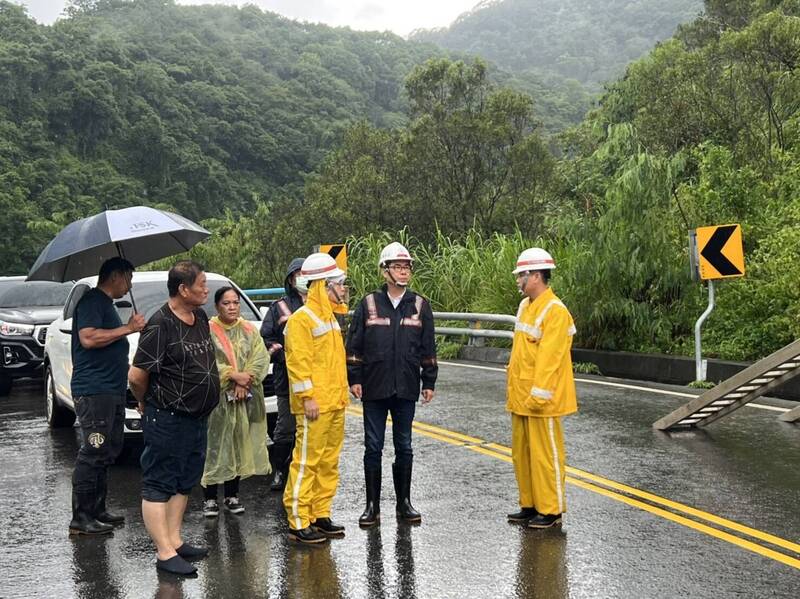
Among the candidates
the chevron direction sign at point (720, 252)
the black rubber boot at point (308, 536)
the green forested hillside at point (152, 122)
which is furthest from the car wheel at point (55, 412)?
the green forested hillside at point (152, 122)

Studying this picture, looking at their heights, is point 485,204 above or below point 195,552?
above

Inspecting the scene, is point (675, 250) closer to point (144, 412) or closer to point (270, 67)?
point (144, 412)

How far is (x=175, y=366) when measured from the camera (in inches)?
237

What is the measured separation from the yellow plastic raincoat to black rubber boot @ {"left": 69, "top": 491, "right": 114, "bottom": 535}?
2.57 feet

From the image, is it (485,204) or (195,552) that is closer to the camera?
(195,552)

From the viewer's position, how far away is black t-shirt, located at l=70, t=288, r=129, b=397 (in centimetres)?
689

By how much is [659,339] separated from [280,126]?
205 feet

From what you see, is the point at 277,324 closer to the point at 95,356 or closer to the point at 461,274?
the point at 95,356

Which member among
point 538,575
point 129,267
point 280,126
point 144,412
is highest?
point 280,126

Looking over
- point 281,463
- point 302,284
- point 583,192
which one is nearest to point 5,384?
point 281,463

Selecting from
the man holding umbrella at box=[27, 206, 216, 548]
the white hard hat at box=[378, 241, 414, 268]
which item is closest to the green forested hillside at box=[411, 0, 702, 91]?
the white hard hat at box=[378, 241, 414, 268]

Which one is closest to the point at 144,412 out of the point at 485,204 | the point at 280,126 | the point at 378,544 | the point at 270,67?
the point at 378,544

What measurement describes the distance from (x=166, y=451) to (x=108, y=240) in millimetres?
1618

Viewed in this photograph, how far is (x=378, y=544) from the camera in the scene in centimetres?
649
